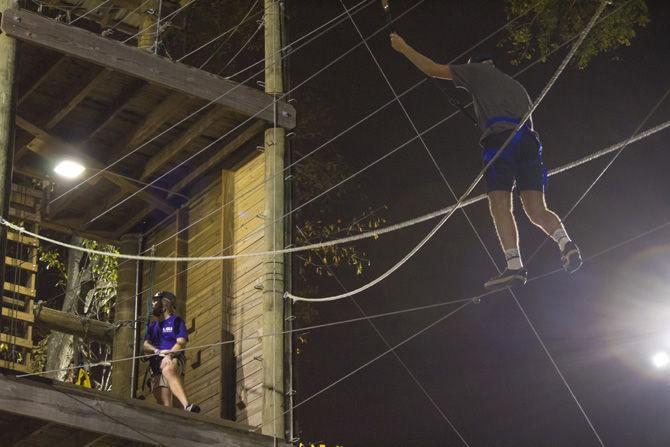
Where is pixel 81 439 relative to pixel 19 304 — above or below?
below

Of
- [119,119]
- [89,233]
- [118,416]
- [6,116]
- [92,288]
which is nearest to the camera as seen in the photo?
[118,416]

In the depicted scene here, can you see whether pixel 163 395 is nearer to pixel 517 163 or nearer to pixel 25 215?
pixel 25 215

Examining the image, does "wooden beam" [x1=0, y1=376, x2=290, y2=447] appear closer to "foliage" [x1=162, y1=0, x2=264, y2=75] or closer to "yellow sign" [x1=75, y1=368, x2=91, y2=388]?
"foliage" [x1=162, y1=0, x2=264, y2=75]

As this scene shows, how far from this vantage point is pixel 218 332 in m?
13.4

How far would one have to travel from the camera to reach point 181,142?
1419cm

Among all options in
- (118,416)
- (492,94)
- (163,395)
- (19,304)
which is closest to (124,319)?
(19,304)

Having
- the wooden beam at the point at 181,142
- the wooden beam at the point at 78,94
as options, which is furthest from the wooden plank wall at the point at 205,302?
the wooden beam at the point at 78,94

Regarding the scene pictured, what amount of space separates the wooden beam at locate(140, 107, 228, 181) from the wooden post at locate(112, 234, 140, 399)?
1297 millimetres

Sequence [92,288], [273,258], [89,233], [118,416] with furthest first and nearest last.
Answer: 1. [92,288]
2. [89,233]
3. [273,258]
4. [118,416]

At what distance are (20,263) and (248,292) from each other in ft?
8.18

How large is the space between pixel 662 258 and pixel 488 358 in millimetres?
4697

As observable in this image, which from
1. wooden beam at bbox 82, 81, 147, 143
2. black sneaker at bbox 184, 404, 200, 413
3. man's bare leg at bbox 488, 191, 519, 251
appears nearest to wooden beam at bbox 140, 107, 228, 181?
wooden beam at bbox 82, 81, 147, 143

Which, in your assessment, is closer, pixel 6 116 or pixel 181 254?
pixel 6 116

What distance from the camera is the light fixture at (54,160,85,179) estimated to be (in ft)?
47.2
